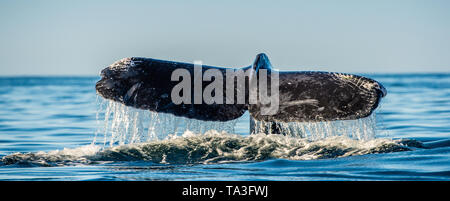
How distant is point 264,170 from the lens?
6656 millimetres

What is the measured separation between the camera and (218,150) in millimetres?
7730

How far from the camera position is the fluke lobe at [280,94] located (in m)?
6.52

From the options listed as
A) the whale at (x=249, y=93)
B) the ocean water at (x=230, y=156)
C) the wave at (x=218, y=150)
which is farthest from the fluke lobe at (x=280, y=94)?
the wave at (x=218, y=150)

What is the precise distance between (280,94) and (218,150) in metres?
1.19

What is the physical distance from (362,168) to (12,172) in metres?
3.58

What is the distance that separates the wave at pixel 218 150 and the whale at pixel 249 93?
680 mm

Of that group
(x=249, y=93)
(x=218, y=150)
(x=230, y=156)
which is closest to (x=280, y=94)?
(x=249, y=93)

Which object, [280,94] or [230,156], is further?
[230,156]

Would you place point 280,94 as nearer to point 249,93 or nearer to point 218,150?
point 249,93

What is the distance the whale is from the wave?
68 cm

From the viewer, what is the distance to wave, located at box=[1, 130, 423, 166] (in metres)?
7.39
